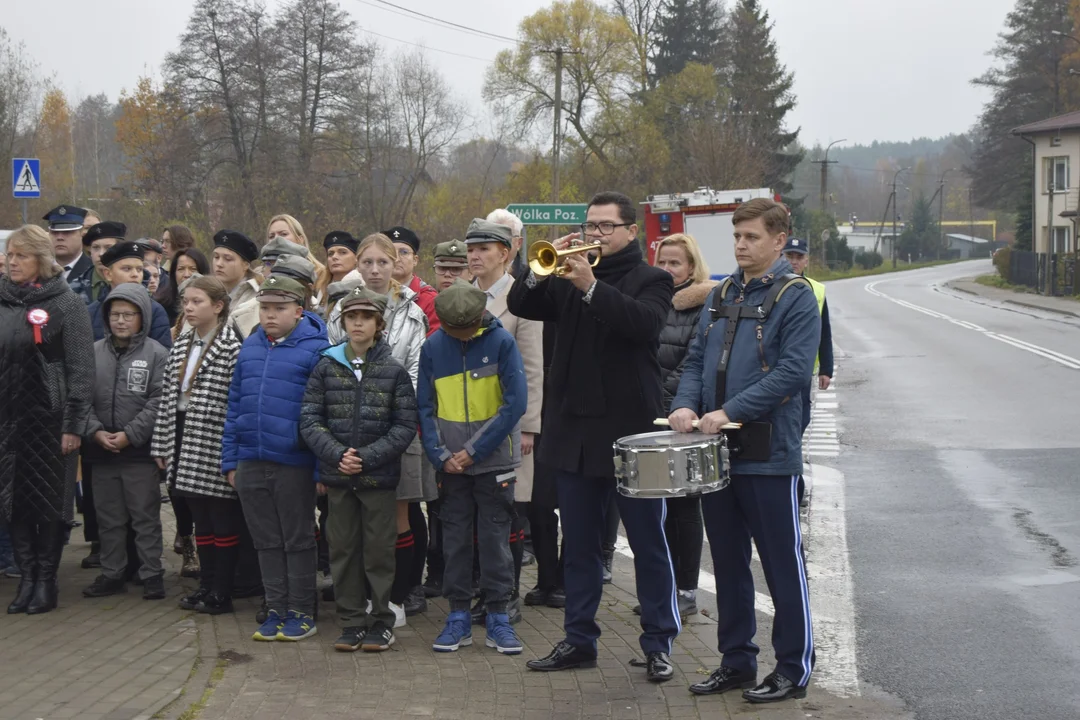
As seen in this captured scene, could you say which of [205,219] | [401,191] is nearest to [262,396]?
[205,219]

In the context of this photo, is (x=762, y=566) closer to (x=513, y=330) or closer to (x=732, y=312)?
(x=732, y=312)

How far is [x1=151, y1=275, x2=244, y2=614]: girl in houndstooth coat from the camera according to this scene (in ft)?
23.2

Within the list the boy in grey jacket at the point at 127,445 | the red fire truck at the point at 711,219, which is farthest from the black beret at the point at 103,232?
the red fire truck at the point at 711,219

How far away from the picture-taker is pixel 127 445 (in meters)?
7.45

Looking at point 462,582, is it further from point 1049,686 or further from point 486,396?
point 1049,686

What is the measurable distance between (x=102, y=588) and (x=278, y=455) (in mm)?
1858

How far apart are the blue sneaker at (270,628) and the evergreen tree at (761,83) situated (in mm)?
61629

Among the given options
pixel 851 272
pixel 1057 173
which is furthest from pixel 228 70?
pixel 851 272

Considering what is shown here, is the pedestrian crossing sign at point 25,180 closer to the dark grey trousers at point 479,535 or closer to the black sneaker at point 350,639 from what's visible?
the black sneaker at point 350,639

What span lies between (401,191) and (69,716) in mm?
39089

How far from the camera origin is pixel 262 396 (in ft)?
21.8

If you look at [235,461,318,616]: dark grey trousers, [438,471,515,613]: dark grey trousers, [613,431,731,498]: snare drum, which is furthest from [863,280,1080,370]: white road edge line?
[613,431,731,498]: snare drum

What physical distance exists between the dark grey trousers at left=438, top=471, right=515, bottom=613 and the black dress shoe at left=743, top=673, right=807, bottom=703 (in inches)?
58.8

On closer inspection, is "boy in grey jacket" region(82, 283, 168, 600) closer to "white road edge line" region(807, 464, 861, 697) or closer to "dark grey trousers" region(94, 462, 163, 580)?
"dark grey trousers" region(94, 462, 163, 580)
